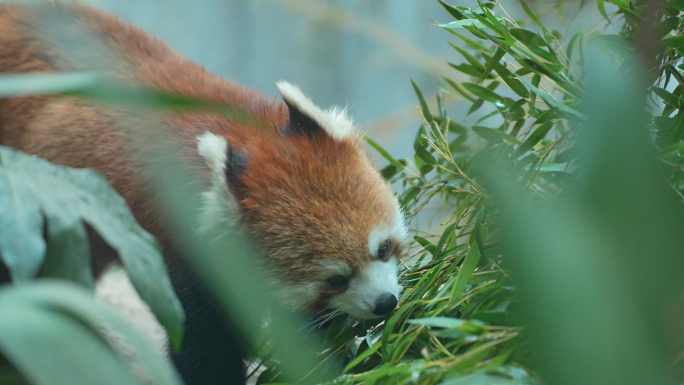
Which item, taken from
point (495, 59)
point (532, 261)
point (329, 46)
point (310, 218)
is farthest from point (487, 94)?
point (329, 46)

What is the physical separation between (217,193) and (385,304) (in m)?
0.59

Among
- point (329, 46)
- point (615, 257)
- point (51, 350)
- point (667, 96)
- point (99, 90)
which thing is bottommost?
point (329, 46)

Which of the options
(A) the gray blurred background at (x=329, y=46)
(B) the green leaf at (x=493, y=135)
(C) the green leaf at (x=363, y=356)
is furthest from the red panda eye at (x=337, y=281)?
(A) the gray blurred background at (x=329, y=46)

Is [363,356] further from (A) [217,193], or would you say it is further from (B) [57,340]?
(B) [57,340]

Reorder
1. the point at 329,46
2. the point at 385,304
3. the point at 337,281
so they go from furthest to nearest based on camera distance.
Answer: the point at 329,46
the point at 337,281
the point at 385,304

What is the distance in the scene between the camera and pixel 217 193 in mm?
1808

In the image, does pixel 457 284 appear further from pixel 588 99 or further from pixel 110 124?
pixel 110 124

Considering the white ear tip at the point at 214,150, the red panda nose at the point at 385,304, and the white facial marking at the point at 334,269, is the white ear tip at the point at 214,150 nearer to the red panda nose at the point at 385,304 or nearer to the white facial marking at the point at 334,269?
the white facial marking at the point at 334,269

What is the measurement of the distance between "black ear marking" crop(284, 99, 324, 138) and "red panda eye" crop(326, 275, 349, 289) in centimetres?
47

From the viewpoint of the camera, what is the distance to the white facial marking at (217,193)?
5.82 ft

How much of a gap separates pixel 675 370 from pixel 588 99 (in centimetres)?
37

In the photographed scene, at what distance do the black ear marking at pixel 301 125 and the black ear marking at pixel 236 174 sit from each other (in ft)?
0.69

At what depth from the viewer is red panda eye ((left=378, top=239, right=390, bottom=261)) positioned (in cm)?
183

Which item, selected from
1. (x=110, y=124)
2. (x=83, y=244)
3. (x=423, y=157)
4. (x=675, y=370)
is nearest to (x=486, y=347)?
(x=675, y=370)
